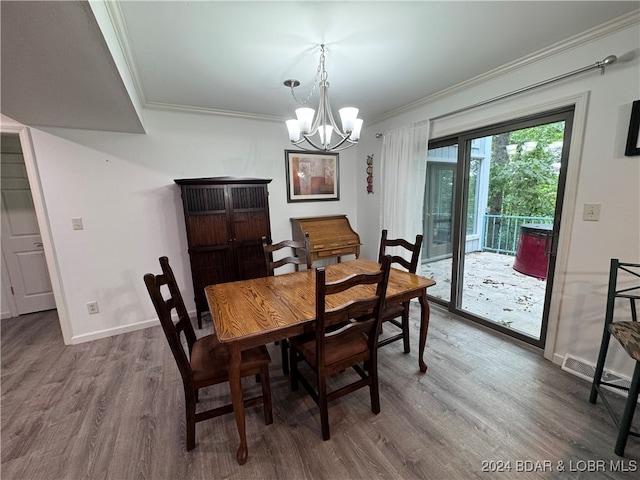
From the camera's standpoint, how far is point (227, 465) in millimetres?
1351

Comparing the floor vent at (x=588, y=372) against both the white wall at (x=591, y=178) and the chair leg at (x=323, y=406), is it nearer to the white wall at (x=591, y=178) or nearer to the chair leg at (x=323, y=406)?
the white wall at (x=591, y=178)

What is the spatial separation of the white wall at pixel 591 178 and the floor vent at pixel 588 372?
40 millimetres

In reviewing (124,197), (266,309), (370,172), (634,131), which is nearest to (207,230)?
(124,197)

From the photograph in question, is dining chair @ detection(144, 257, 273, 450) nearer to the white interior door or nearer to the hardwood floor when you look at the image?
the hardwood floor

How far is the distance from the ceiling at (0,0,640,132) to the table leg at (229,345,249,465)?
4.97 feet

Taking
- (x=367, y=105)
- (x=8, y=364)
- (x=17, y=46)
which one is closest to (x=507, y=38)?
(x=367, y=105)

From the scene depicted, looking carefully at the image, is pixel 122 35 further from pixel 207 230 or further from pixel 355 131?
pixel 207 230

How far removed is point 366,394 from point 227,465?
93 centimetres

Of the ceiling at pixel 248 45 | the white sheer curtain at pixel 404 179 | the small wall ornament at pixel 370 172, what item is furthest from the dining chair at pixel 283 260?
the small wall ornament at pixel 370 172

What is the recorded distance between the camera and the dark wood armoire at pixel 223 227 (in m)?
2.66

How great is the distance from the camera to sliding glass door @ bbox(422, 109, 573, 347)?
2.22 metres

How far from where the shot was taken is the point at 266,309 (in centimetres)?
150

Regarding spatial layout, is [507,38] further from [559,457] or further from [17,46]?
[17,46]

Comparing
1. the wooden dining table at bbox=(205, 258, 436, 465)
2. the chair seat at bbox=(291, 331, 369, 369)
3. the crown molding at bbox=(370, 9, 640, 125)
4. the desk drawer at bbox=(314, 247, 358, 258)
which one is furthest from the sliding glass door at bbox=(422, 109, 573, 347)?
the chair seat at bbox=(291, 331, 369, 369)
